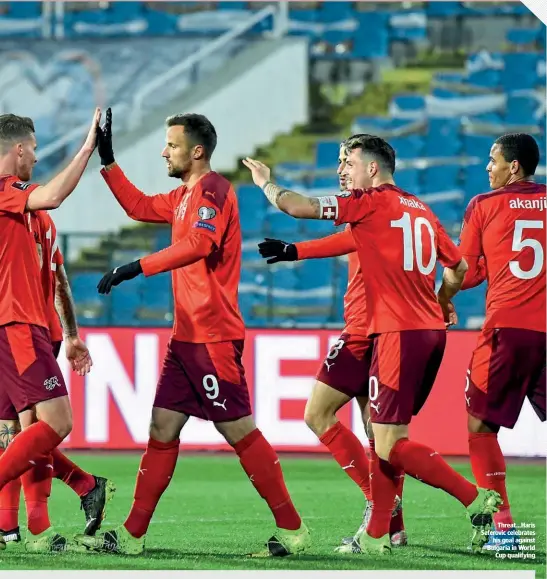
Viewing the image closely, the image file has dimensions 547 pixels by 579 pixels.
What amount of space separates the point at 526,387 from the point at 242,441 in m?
1.44

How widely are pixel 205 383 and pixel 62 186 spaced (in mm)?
1054

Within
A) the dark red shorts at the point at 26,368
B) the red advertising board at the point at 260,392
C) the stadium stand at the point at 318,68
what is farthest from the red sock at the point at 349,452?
the stadium stand at the point at 318,68

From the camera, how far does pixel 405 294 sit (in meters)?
5.66

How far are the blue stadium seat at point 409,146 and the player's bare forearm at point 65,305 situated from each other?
8363mm

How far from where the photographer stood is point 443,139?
558 inches

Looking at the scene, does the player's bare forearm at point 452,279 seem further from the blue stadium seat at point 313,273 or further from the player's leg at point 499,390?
the blue stadium seat at point 313,273

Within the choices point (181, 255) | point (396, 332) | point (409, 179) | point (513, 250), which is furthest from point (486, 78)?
point (181, 255)

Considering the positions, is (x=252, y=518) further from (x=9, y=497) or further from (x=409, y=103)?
(x=409, y=103)

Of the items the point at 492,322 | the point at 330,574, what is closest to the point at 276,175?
the point at 492,322

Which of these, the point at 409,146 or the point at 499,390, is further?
the point at 409,146

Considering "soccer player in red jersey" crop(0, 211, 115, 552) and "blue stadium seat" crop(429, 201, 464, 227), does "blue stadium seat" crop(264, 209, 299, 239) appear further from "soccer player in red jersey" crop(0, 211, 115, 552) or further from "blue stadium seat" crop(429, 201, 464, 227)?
"soccer player in red jersey" crop(0, 211, 115, 552)

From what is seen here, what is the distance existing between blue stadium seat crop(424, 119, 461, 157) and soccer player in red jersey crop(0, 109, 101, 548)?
8958 millimetres

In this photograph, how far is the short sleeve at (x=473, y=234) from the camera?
6203mm

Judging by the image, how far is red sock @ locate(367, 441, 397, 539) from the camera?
224 inches
